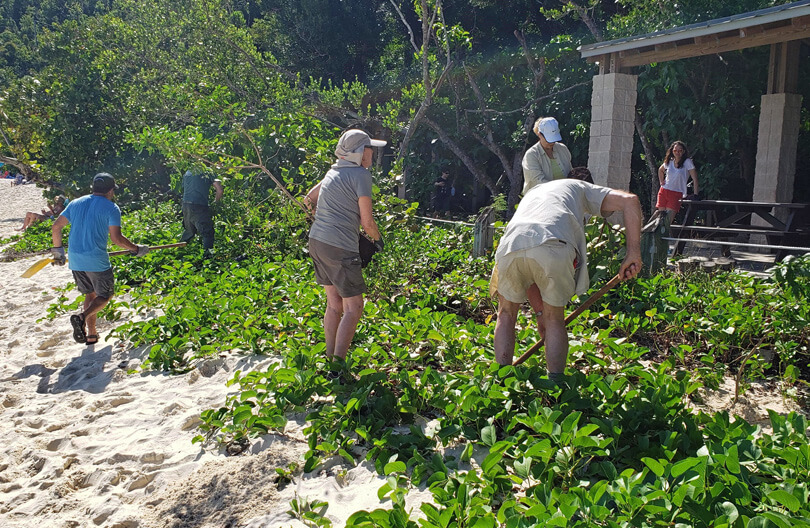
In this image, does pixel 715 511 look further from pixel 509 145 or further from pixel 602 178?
pixel 509 145

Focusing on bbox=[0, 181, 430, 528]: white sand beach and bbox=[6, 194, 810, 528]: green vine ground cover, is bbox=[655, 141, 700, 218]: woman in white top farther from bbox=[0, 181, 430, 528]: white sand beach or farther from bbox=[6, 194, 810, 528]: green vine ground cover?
bbox=[0, 181, 430, 528]: white sand beach

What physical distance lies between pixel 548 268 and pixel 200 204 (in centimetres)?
696

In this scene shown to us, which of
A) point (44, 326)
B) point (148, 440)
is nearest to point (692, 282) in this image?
point (148, 440)

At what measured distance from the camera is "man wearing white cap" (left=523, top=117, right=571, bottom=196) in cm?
487

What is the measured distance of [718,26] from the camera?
764 cm

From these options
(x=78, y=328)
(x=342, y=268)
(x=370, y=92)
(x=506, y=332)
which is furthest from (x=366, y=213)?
(x=370, y=92)

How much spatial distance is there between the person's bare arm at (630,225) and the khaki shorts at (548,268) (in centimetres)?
29

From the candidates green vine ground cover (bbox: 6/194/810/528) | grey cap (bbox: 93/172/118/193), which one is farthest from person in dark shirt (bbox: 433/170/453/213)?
grey cap (bbox: 93/172/118/193)

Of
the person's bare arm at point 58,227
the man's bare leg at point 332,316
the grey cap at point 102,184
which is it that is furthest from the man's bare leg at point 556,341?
the person's bare arm at point 58,227

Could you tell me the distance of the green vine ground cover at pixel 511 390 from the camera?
8.24 ft

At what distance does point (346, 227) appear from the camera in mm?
4273

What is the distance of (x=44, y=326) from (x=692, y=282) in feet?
21.1

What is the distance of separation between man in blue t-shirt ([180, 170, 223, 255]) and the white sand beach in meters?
3.62

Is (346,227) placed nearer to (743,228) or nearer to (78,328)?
(78,328)
